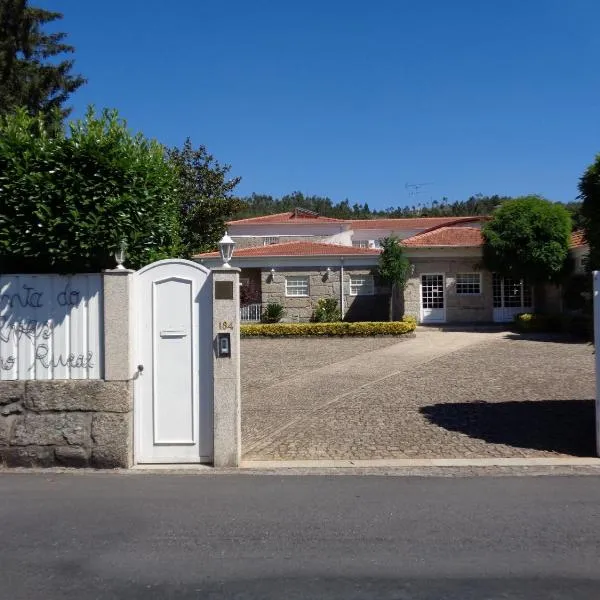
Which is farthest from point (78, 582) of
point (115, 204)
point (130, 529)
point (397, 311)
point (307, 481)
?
point (397, 311)

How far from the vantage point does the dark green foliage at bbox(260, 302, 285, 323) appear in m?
27.2

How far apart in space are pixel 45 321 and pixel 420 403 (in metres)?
6.08

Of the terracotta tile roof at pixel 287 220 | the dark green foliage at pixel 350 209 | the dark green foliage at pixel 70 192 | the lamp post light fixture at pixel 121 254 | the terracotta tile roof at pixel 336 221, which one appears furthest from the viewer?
the dark green foliage at pixel 350 209

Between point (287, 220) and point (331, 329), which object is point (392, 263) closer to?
point (331, 329)

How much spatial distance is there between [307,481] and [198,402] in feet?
4.95

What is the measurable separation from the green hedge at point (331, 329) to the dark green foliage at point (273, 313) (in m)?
1.91

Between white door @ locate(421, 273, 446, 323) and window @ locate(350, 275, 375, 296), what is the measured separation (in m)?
2.17

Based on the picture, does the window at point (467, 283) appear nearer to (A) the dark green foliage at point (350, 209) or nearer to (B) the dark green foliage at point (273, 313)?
(B) the dark green foliage at point (273, 313)

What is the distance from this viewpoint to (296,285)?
2814 cm

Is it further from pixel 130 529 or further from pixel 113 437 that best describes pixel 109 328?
pixel 130 529

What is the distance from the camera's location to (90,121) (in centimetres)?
733

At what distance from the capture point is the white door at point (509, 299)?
1096 inches

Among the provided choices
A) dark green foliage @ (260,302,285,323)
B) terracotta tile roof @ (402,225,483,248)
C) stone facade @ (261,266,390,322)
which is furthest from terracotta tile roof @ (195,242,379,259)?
dark green foliage @ (260,302,285,323)

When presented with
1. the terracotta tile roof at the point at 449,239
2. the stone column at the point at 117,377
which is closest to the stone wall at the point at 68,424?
the stone column at the point at 117,377
